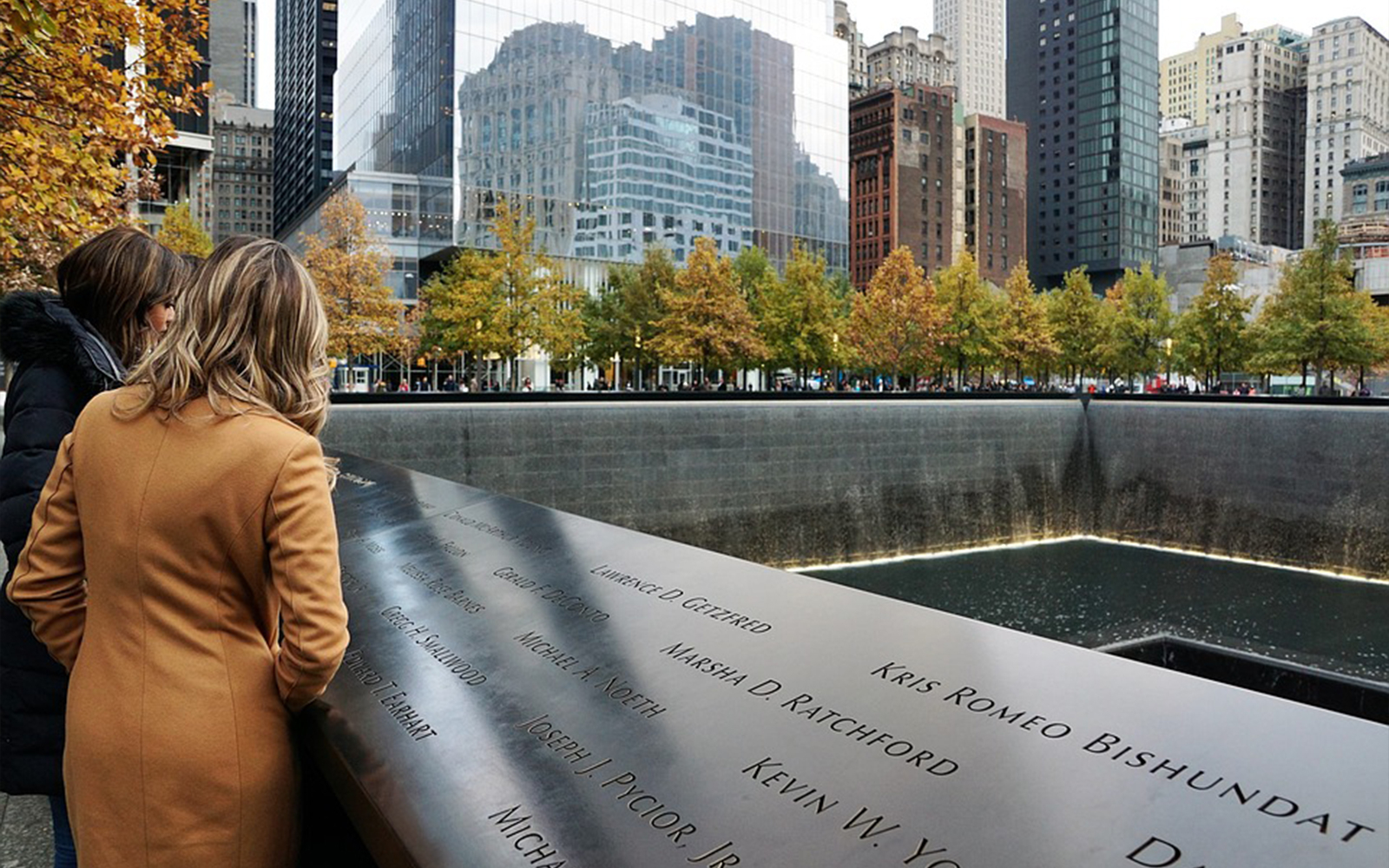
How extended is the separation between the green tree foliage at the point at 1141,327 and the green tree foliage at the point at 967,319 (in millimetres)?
6906

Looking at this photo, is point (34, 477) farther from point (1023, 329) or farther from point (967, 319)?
point (1023, 329)

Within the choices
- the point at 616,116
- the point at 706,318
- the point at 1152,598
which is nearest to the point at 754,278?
the point at 706,318

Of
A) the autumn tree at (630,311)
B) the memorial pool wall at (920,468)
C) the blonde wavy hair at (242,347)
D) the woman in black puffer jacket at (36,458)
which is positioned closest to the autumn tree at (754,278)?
the autumn tree at (630,311)

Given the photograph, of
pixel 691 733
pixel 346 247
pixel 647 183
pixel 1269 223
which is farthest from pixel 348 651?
pixel 1269 223

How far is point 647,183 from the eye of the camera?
206 ft

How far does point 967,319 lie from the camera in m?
50.1

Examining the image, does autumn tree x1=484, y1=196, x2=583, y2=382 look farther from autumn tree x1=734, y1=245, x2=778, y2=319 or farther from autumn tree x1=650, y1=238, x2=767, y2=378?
autumn tree x1=734, y1=245, x2=778, y2=319

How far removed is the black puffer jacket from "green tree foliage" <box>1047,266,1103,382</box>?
178ft

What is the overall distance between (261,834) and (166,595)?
0.57 m

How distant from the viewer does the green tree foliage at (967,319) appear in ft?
164

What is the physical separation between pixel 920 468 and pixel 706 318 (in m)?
23.0

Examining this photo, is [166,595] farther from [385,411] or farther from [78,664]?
[385,411]

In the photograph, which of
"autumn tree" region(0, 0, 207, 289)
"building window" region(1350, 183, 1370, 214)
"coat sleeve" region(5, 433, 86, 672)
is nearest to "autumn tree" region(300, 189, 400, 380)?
"autumn tree" region(0, 0, 207, 289)

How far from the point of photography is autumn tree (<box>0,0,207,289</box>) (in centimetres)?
888
